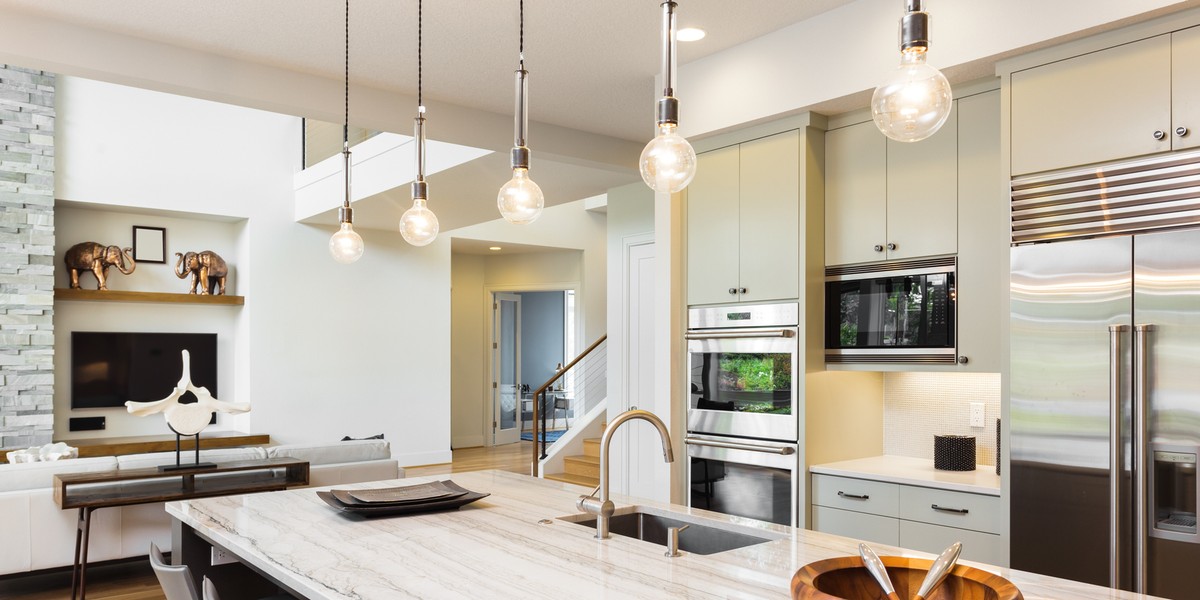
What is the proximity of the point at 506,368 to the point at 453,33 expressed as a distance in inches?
326

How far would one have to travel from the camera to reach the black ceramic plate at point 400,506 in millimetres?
2510

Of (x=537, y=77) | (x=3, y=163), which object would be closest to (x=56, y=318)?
(x=3, y=163)

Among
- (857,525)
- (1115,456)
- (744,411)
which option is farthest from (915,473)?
(1115,456)

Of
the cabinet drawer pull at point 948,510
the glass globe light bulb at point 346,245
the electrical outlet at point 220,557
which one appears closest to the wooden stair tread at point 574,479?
the cabinet drawer pull at point 948,510

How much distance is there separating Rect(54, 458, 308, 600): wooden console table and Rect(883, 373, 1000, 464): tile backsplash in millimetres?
3341

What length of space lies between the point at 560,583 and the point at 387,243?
316 inches

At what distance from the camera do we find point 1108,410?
2.67 m

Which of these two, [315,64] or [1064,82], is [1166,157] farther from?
[315,64]

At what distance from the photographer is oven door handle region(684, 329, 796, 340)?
12.5ft

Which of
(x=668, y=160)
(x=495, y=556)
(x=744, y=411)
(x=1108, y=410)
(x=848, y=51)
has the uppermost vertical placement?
(x=848, y=51)

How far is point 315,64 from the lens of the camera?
431 cm

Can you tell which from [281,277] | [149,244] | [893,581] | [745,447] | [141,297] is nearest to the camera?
[893,581]

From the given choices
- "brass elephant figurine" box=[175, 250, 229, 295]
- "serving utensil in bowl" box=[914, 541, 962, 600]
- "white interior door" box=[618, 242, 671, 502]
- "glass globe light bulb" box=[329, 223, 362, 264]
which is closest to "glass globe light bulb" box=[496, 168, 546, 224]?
"glass globe light bulb" box=[329, 223, 362, 264]

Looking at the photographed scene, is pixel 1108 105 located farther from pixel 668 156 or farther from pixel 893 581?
pixel 893 581
